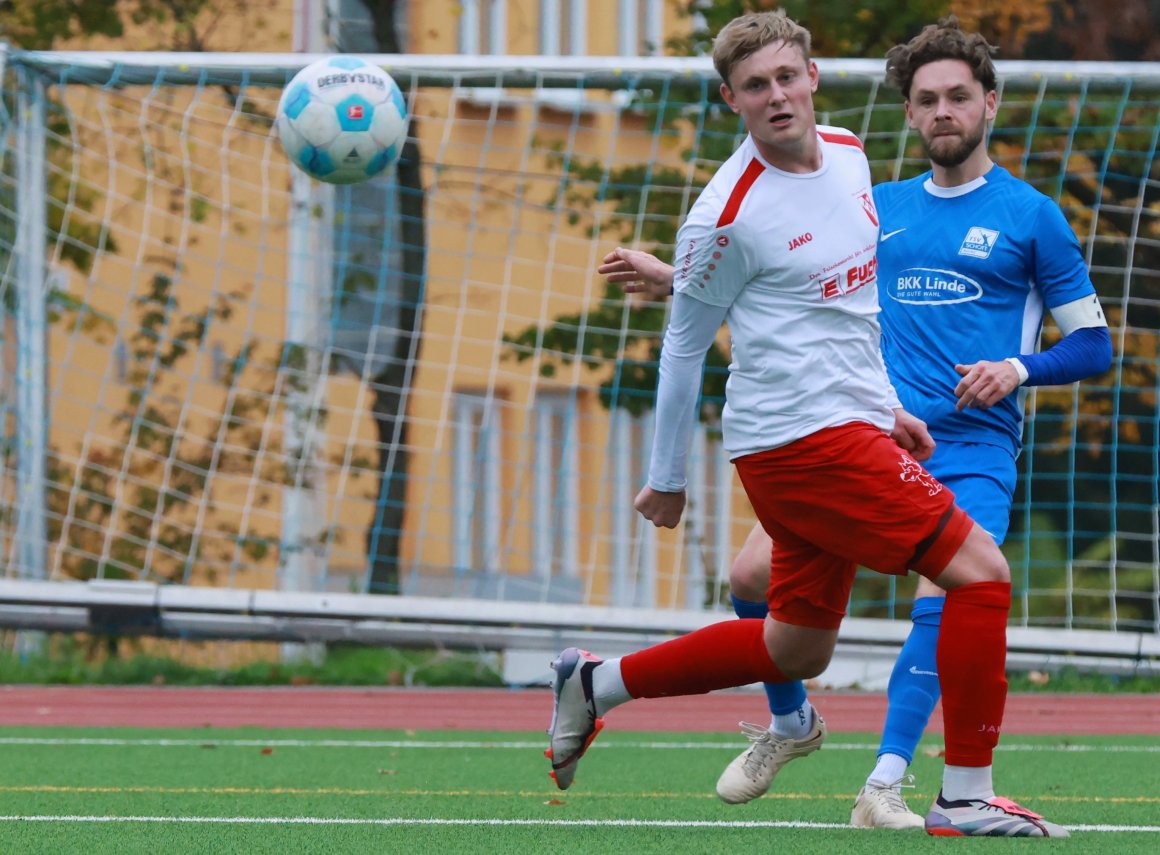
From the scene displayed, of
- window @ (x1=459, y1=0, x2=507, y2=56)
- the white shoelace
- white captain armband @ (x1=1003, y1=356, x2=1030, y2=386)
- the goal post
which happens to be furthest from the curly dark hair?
window @ (x1=459, y1=0, x2=507, y2=56)

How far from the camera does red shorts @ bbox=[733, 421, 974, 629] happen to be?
425cm

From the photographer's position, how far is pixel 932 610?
4879mm

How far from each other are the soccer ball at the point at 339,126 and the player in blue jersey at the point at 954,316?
3.12m

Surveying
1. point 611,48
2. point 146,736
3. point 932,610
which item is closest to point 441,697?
point 146,736

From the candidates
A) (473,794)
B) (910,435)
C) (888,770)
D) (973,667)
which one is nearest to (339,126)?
(473,794)

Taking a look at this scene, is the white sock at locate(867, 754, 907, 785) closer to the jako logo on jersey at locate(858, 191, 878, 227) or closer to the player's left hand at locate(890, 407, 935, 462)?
the player's left hand at locate(890, 407, 935, 462)

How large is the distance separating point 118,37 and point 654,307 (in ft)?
13.8

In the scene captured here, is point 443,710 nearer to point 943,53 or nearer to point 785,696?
point 785,696

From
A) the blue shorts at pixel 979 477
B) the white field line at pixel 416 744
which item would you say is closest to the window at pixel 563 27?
the white field line at pixel 416 744

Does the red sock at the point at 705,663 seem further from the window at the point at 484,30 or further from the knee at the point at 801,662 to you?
the window at the point at 484,30

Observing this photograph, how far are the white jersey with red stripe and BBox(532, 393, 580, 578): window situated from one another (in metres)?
6.57

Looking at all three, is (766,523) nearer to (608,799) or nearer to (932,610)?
(932,610)

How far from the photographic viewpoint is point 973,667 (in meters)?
4.36

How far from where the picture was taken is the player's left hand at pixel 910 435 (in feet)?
14.7
